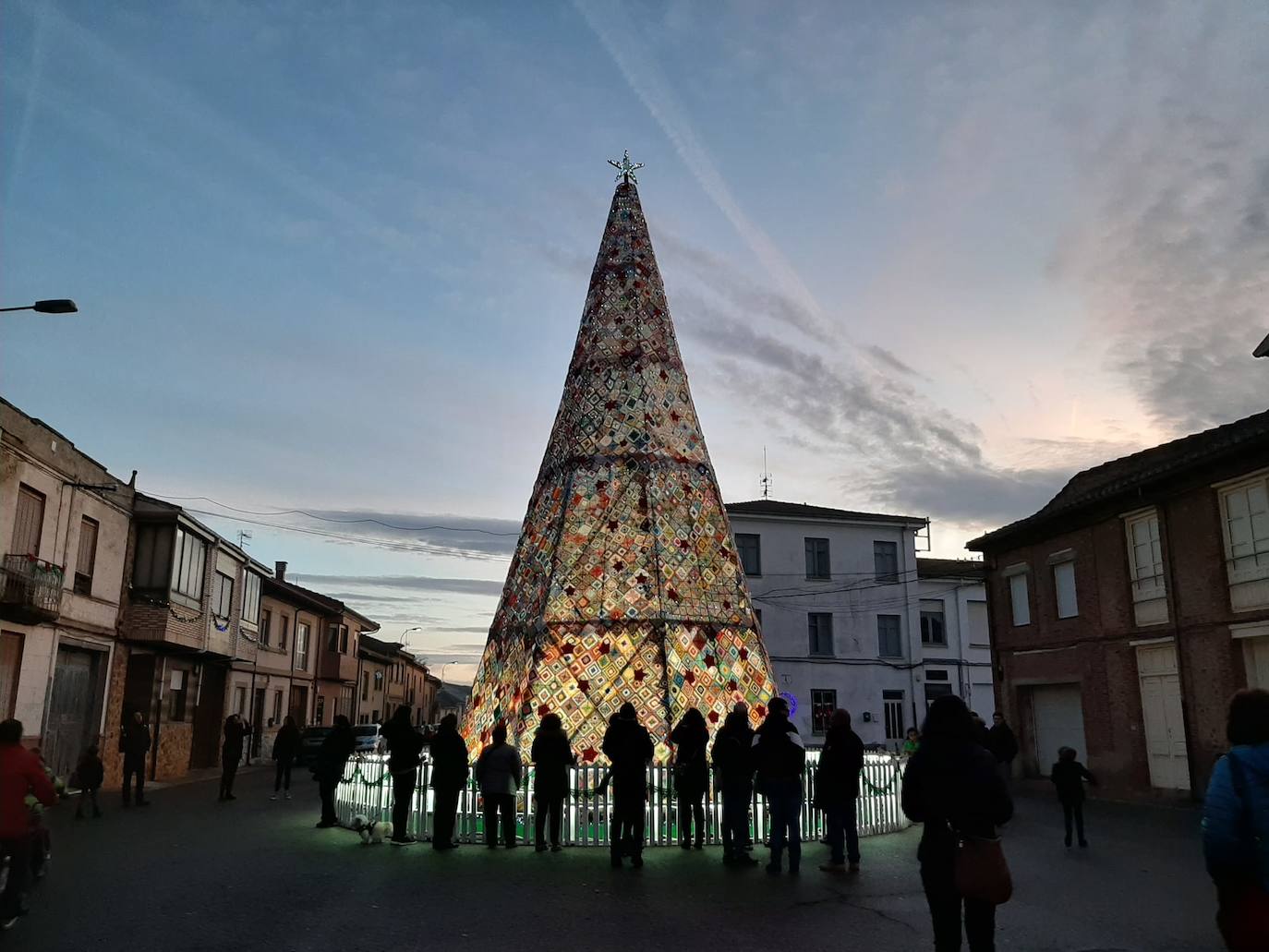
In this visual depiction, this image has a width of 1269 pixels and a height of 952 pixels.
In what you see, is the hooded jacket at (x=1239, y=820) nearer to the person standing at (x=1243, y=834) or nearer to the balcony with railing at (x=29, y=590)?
the person standing at (x=1243, y=834)

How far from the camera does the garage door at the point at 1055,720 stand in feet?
68.6

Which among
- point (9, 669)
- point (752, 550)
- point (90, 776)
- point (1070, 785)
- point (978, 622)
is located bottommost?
point (90, 776)

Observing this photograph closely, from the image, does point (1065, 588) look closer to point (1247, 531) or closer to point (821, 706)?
point (1247, 531)

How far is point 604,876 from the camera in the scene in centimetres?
848

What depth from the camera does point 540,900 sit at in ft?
24.8

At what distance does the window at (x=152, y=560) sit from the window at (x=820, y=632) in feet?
71.2

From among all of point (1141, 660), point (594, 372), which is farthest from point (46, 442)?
point (1141, 660)

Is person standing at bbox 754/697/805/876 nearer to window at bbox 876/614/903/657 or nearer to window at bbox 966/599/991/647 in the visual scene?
window at bbox 876/614/903/657

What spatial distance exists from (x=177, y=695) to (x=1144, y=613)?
22.8 m

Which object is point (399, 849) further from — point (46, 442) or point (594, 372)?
point (46, 442)

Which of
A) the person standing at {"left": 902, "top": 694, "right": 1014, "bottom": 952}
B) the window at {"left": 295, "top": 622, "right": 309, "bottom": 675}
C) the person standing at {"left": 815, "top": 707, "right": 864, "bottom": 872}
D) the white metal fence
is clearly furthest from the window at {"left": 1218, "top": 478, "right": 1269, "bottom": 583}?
the window at {"left": 295, "top": 622, "right": 309, "bottom": 675}

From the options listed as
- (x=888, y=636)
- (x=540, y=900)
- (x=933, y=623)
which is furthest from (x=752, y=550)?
(x=540, y=900)

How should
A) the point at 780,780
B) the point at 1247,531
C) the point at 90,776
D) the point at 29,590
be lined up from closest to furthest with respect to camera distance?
the point at 780,780 → the point at 90,776 → the point at 1247,531 → the point at 29,590

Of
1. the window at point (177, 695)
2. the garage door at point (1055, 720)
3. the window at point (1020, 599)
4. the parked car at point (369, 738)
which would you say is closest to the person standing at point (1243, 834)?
the garage door at point (1055, 720)
